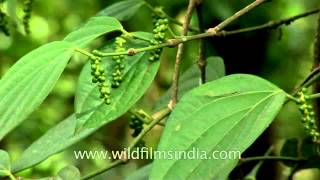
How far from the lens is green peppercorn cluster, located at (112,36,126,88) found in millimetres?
738

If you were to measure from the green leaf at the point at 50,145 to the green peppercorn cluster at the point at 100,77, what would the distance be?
170mm

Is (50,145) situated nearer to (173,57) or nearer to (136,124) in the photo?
(136,124)

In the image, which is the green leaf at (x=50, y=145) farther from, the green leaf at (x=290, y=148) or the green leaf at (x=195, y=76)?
the green leaf at (x=290, y=148)

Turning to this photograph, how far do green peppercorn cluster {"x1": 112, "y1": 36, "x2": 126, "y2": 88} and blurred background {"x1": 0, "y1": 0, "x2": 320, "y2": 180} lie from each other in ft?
1.08

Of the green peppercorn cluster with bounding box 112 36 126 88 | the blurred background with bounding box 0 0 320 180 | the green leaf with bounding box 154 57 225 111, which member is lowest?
the green peppercorn cluster with bounding box 112 36 126 88

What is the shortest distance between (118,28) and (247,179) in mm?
453

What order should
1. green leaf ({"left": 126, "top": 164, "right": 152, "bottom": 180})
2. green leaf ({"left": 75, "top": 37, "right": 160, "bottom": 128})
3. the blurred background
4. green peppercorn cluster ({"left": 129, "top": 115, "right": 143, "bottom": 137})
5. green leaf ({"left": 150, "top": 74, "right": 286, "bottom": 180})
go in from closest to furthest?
green leaf ({"left": 150, "top": 74, "right": 286, "bottom": 180}) < green leaf ({"left": 75, "top": 37, "right": 160, "bottom": 128}) < green peppercorn cluster ({"left": 129, "top": 115, "right": 143, "bottom": 137}) < green leaf ({"left": 126, "top": 164, "right": 152, "bottom": 180}) < the blurred background

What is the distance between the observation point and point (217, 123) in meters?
0.67

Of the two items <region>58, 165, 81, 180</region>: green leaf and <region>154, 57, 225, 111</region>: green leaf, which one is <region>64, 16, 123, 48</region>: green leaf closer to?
<region>58, 165, 81, 180</region>: green leaf

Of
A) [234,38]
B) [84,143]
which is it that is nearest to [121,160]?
[234,38]

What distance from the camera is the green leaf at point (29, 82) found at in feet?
2.22

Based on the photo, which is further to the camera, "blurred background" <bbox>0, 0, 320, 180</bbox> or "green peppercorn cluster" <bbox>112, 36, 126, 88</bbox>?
"blurred background" <bbox>0, 0, 320, 180</bbox>

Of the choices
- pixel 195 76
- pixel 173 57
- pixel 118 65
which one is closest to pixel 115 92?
pixel 118 65

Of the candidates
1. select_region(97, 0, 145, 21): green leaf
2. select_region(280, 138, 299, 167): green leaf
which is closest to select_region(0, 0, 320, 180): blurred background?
select_region(280, 138, 299, 167): green leaf
